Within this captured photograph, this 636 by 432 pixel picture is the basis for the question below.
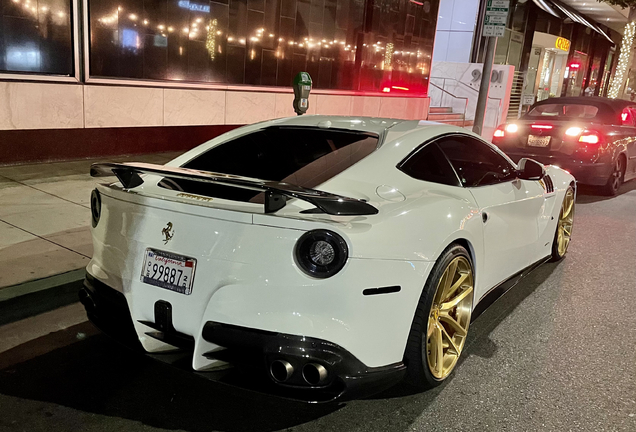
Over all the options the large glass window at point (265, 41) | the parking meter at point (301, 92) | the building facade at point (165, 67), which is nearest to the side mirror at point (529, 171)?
the parking meter at point (301, 92)

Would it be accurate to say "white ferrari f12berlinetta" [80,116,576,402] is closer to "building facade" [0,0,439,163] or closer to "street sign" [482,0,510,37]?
"building facade" [0,0,439,163]

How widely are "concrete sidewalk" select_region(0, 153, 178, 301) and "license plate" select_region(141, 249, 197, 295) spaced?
1788 millimetres

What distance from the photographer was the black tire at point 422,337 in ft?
9.84

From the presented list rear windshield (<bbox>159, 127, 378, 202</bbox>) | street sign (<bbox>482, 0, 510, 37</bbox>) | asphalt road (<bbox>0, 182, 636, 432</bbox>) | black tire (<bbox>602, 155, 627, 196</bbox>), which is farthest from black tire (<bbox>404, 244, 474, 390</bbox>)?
street sign (<bbox>482, 0, 510, 37</bbox>)

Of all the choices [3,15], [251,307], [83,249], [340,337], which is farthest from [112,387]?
[3,15]

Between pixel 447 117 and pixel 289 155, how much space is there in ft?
53.5

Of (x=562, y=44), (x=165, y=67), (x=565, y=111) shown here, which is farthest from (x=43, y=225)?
(x=562, y=44)

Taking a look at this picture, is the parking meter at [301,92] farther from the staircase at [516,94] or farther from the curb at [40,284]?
the staircase at [516,94]

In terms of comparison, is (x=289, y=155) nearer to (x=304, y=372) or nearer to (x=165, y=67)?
(x=304, y=372)

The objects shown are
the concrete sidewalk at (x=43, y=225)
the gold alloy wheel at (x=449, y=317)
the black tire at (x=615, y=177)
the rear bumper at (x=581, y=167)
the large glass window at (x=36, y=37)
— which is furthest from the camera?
the black tire at (x=615, y=177)

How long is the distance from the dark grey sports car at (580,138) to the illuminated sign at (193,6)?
5.62 metres

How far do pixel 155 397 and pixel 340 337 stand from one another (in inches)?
44.8

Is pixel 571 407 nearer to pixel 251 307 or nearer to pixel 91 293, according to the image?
pixel 251 307

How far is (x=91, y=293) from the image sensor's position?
3.14 meters
